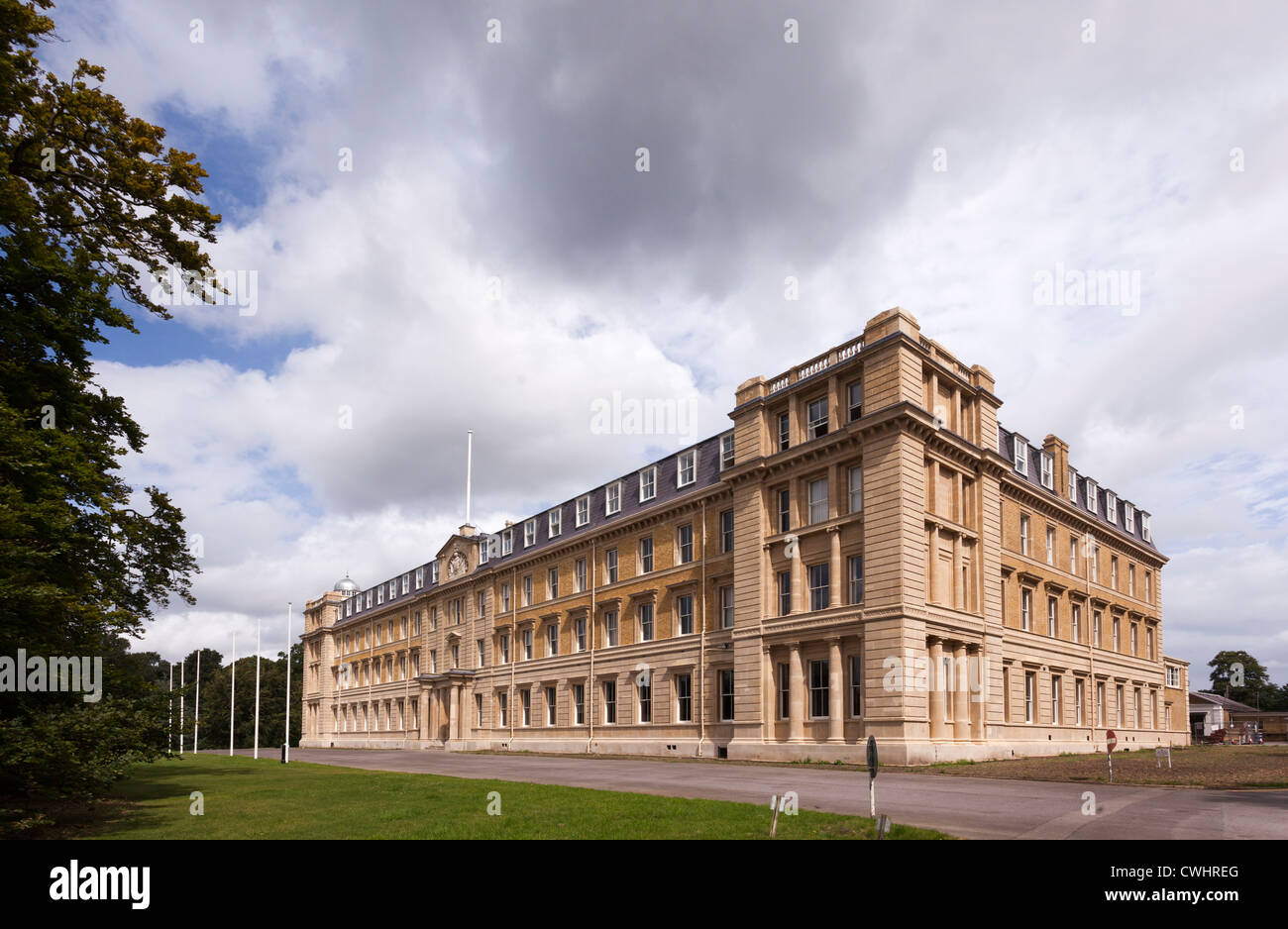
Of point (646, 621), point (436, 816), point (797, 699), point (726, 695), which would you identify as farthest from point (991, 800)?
point (646, 621)

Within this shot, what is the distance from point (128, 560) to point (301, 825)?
10532mm

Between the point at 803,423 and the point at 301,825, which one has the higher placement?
the point at 803,423

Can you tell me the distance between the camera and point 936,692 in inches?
1282

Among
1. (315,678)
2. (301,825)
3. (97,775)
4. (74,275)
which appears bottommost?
(315,678)

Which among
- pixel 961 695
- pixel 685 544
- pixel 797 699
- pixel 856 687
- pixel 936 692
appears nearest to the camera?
pixel 936 692

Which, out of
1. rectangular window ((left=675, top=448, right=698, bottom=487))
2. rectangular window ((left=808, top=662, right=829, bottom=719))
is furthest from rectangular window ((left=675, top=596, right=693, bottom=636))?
rectangular window ((left=808, top=662, right=829, bottom=719))

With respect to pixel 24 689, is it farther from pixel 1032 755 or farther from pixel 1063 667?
pixel 1063 667

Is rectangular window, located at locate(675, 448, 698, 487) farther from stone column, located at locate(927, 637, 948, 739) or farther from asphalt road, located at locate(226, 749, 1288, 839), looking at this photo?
asphalt road, located at locate(226, 749, 1288, 839)

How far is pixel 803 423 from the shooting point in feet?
123

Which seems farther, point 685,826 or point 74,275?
point 74,275

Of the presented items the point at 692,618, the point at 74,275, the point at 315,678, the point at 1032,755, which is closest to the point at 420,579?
the point at 315,678

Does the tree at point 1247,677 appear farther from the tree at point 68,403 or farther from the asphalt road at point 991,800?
the tree at point 68,403

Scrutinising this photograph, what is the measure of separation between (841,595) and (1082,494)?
2423 cm

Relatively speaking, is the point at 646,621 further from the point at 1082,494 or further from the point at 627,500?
the point at 1082,494
